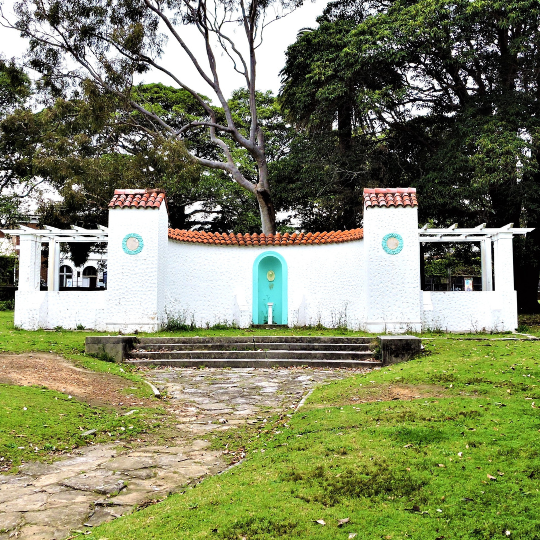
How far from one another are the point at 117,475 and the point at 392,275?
10.4 metres

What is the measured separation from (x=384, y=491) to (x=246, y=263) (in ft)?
40.3

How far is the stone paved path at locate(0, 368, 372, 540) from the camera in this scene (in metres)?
3.45

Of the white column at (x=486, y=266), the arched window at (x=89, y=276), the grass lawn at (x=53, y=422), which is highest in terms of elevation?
the arched window at (x=89, y=276)

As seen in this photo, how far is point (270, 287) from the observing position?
1589 cm

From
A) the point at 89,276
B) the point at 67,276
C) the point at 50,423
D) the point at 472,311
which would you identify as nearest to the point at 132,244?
the point at 50,423

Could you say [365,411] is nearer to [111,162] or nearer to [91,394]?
[91,394]

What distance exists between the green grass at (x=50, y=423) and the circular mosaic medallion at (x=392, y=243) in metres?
8.67

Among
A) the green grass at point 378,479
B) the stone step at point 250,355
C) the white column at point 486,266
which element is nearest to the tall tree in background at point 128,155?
the stone step at point 250,355

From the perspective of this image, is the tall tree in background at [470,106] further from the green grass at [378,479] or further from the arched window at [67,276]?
the arched window at [67,276]

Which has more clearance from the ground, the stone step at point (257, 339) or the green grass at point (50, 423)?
the stone step at point (257, 339)

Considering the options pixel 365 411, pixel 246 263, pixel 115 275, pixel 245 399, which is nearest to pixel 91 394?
pixel 245 399

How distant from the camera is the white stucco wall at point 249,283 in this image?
1470cm

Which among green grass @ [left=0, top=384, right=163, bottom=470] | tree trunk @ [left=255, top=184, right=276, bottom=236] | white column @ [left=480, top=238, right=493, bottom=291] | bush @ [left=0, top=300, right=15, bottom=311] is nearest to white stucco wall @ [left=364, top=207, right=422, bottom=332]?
white column @ [left=480, top=238, right=493, bottom=291]

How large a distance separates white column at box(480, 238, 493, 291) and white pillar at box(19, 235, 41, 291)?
13.0 meters
